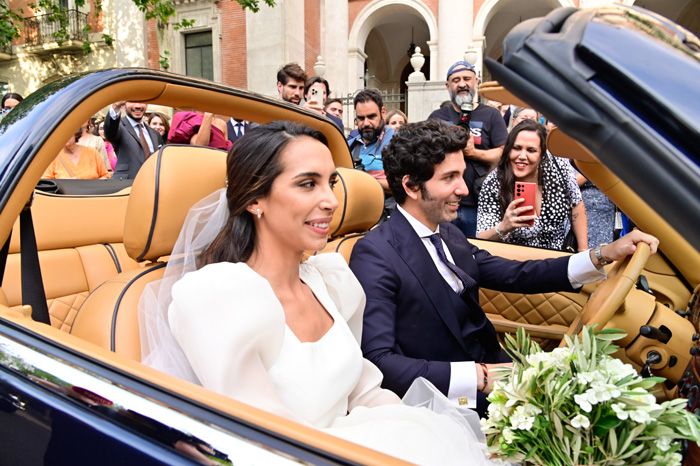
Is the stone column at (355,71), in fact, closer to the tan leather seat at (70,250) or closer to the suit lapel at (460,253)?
the tan leather seat at (70,250)

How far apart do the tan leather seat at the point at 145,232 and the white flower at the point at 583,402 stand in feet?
3.77

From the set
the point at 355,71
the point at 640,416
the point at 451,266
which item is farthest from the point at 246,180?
the point at 355,71

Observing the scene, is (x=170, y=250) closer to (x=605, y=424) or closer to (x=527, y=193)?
(x=605, y=424)

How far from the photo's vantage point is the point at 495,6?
640 inches

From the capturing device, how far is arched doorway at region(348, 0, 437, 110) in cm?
1714

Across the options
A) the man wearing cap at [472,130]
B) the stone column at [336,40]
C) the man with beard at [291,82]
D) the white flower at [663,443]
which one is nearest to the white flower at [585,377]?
the white flower at [663,443]

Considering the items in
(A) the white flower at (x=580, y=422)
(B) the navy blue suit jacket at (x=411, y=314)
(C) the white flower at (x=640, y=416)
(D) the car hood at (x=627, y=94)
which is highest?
(D) the car hood at (x=627, y=94)

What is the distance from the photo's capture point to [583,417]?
97cm

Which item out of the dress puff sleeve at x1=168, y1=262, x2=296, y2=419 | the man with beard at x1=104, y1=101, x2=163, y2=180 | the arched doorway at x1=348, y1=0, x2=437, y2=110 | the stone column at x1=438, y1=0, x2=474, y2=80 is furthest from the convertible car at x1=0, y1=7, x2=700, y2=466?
the arched doorway at x1=348, y1=0, x2=437, y2=110

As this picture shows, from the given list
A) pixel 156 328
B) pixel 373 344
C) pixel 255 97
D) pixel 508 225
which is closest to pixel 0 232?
pixel 156 328

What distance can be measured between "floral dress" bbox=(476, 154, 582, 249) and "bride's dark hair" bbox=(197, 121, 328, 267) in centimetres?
163

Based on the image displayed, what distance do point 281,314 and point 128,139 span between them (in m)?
3.82

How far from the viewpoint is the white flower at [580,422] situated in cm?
96

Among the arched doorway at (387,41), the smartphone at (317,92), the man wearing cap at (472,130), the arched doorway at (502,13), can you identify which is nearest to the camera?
the man wearing cap at (472,130)
